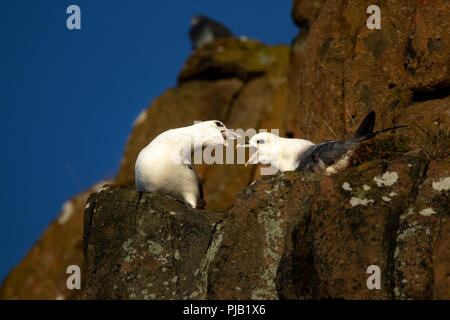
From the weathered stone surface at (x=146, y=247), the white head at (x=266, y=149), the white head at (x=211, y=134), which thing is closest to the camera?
the weathered stone surface at (x=146, y=247)

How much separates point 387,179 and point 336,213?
0.54 m

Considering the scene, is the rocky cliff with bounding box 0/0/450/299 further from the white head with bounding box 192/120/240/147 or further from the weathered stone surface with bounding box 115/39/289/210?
the weathered stone surface with bounding box 115/39/289/210

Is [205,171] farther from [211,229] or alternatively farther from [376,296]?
[376,296]

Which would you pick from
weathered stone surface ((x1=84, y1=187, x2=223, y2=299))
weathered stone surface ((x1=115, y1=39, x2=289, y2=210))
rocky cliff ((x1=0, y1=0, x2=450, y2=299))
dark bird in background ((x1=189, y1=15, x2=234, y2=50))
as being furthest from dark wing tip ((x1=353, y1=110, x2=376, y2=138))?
dark bird in background ((x1=189, y1=15, x2=234, y2=50))

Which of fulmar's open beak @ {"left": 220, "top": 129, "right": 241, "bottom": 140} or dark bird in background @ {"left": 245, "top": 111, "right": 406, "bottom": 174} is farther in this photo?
fulmar's open beak @ {"left": 220, "top": 129, "right": 241, "bottom": 140}

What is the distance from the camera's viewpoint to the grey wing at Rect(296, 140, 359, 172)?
5.62 meters

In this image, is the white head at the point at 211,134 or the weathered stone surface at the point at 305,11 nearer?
the white head at the point at 211,134

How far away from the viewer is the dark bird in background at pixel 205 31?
73.5 ft

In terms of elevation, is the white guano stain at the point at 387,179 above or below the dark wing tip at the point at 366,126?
below

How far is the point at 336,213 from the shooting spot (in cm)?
453

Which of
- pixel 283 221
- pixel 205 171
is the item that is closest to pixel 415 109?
pixel 283 221

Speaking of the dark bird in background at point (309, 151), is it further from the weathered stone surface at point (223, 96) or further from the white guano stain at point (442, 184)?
the weathered stone surface at point (223, 96)

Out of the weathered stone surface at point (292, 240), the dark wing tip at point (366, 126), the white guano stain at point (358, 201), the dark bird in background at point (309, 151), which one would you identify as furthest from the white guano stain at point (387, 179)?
the dark wing tip at point (366, 126)

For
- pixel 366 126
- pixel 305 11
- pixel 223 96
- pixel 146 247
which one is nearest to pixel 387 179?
pixel 366 126
